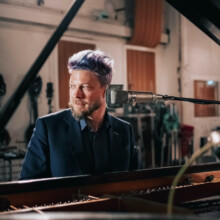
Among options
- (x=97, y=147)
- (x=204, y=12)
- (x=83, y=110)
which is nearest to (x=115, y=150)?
(x=97, y=147)

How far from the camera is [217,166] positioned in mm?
1993

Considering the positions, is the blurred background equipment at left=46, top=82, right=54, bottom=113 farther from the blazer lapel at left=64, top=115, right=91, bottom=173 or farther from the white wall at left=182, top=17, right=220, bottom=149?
the blazer lapel at left=64, top=115, right=91, bottom=173

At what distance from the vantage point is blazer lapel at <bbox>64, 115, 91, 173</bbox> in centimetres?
199

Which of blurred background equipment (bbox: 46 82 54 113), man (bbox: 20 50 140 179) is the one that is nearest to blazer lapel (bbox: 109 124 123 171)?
man (bbox: 20 50 140 179)

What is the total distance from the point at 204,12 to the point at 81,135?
2.94 ft

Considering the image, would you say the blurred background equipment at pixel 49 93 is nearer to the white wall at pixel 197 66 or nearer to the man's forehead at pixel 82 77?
the white wall at pixel 197 66

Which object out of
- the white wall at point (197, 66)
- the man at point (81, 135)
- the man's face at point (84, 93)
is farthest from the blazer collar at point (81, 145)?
the white wall at point (197, 66)

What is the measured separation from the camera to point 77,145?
2031 millimetres

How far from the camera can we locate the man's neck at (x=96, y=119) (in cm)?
214

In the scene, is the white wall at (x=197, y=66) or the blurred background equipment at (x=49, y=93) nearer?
the blurred background equipment at (x=49, y=93)

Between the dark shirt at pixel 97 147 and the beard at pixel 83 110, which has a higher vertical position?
the beard at pixel 83 110

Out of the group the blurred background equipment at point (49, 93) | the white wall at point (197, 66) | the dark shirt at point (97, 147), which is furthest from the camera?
the white wall at point (197, 66)

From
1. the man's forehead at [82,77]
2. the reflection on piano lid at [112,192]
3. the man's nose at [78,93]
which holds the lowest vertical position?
the reflection on piano lid at [112,192]

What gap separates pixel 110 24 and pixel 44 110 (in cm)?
226
